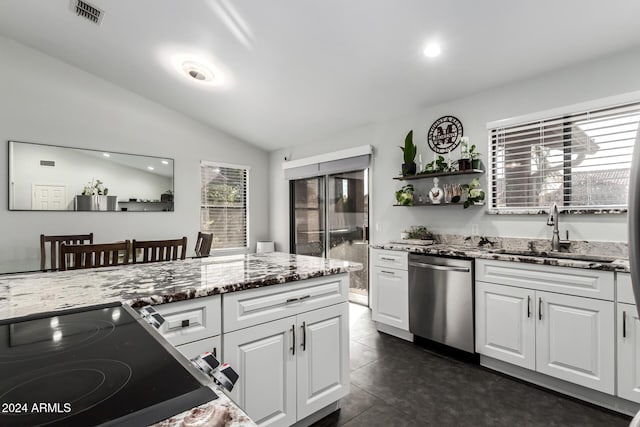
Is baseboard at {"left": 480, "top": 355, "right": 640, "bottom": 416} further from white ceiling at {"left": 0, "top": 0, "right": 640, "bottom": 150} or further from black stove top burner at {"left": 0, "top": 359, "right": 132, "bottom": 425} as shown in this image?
black stove top burner at {"left": 0, "top": 359, "right": 132, "bottom": 425}

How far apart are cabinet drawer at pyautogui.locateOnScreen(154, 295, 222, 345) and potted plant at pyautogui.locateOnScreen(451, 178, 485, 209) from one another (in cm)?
252

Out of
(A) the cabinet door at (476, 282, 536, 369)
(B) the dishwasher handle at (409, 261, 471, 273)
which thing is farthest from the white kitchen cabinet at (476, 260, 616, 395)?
(B) the dishwasher handle at (409, 261, 471, 273)

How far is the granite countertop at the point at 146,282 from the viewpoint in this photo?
1.20m

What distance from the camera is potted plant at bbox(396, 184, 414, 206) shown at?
351 cm

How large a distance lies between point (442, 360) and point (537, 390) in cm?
68

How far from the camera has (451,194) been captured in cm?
321

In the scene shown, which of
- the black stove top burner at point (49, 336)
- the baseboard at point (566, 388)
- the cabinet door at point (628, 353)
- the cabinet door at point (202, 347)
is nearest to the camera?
the black stove top burner at point (49, 336)

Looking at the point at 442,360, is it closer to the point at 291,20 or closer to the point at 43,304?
the point at 43,304

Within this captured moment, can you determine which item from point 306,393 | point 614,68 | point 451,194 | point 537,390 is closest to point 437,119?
point 451,194

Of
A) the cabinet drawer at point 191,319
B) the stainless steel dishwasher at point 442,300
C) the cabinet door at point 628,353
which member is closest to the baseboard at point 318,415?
the cabinet drawer at point 191,319

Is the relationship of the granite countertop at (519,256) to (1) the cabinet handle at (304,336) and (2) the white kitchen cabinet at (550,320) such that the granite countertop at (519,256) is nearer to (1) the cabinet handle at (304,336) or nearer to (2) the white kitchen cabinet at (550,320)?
(2) the white kitchen cabinet at (550,320)

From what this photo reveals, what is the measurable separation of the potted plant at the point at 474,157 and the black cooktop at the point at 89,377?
119 inches

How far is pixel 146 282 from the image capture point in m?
1.48

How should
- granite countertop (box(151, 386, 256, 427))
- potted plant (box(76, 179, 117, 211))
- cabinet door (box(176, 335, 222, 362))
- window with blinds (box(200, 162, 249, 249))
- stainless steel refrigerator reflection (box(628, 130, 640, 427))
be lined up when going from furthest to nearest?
window with blinds (box(200, 162, 249, 249)) → potted plant (box(76, 179, 117, 211)) → cabinet door (box(176, 335, 222, 362)) → granite countertop (box(151, 386, 256, 427)) → stainless steel refrigerator reflection (box(628, 130, 640, 427))
